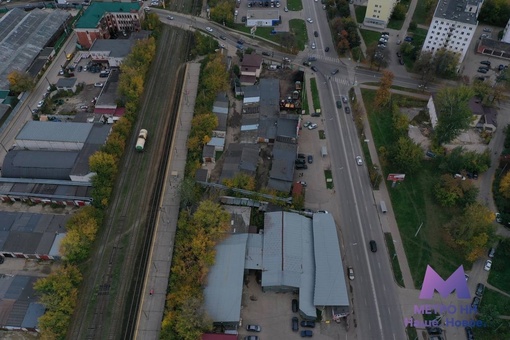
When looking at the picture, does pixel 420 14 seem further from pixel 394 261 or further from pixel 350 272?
pixel 350 272

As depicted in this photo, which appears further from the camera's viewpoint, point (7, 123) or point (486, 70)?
Result: point (486, 70)

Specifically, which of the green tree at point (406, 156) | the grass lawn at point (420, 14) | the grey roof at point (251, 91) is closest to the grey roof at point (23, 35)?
the grey roof at point (251, 91)

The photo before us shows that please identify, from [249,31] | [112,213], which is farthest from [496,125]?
[112,213]

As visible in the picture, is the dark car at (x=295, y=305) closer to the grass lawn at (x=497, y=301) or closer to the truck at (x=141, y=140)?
the grass lawn at (x=497, y=301)

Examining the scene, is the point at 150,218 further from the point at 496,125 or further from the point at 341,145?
the point at 496,125

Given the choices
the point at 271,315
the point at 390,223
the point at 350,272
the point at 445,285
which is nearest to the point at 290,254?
the point at 271,315

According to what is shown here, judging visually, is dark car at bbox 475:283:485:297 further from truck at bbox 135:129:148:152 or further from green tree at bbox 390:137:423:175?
truck at bbox 135:129:148:152
